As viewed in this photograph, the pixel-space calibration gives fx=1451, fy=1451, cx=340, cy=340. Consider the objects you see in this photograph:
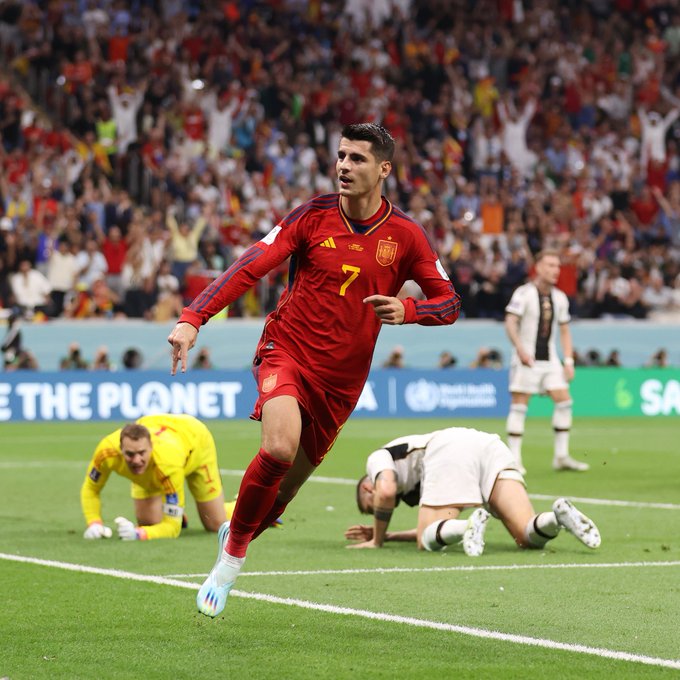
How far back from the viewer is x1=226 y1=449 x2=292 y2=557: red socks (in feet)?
23.2

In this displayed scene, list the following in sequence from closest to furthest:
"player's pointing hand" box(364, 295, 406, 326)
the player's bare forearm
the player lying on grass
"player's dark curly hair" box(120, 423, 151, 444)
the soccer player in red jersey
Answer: "player's pointing hand" box(364, 295, 406, 326) < the soccer player in red jersey < the player lying on grass < "player's dark curly hair" box(120, 423, 151, 444) < the player's bare forearm

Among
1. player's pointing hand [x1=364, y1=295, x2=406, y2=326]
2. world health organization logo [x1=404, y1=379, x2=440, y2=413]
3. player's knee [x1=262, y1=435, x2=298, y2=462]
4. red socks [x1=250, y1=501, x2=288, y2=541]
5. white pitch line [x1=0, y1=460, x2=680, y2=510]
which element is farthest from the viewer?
world health organization logo [x1=404, y1=379, x2=440, y2=413]

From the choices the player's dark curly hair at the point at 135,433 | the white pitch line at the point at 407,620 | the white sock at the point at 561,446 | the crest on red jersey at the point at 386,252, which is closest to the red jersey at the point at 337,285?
the crest on red jersey at the point at 386,252

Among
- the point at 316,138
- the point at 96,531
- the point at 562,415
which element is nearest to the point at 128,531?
the point at 96,531

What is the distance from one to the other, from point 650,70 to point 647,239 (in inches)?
229

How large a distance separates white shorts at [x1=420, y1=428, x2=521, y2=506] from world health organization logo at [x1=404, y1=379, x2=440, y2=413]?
16.0m

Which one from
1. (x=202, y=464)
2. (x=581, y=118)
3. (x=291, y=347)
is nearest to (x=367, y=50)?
(x=581, y=118)

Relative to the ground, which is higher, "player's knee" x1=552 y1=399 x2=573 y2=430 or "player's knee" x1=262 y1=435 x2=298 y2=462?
"player's knee" x1=262 y1=435 x2=298 y2=462

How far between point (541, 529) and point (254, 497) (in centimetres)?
330

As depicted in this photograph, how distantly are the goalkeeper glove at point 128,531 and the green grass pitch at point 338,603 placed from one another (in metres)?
0.15

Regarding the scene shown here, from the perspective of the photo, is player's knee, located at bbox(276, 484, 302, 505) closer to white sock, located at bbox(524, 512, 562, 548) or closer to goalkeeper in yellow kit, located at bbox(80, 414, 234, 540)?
white sock, located at bbox(524, 512, 562, 548)

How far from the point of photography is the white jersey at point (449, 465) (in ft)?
33.2

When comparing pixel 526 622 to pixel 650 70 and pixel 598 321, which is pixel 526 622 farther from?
pixel 650 70

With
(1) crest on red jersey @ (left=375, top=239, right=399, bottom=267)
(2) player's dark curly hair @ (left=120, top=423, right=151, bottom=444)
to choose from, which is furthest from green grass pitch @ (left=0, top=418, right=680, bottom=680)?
(1) crest on red jersey @ (left=375, top=239, right=399, bottom=267)
